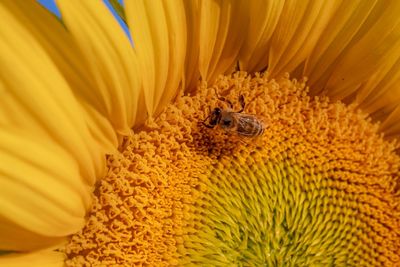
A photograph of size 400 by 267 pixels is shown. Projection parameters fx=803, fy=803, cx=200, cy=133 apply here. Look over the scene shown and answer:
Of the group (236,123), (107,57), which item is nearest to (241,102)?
(236,123)

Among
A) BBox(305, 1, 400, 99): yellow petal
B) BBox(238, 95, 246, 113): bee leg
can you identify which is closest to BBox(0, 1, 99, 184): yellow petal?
BBox(238, 95, 246, 113): bee leg

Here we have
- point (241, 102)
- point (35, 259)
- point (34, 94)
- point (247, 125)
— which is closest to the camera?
point (34, 94)

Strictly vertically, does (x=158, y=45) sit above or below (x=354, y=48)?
below

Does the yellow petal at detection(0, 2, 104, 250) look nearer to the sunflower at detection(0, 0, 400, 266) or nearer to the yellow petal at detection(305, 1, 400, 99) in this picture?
the sunflower at detection(0, 0, 400, 266)

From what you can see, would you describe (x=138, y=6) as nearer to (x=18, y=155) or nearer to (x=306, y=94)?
(x=18, y=155)

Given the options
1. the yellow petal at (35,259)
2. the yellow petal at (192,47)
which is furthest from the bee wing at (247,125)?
the yellow petal at (35,259)

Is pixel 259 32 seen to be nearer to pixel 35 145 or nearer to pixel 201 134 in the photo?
pixel 201 134

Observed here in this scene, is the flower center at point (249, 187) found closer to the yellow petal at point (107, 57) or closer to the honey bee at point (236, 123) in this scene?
the honey bee at point (236, 123)
